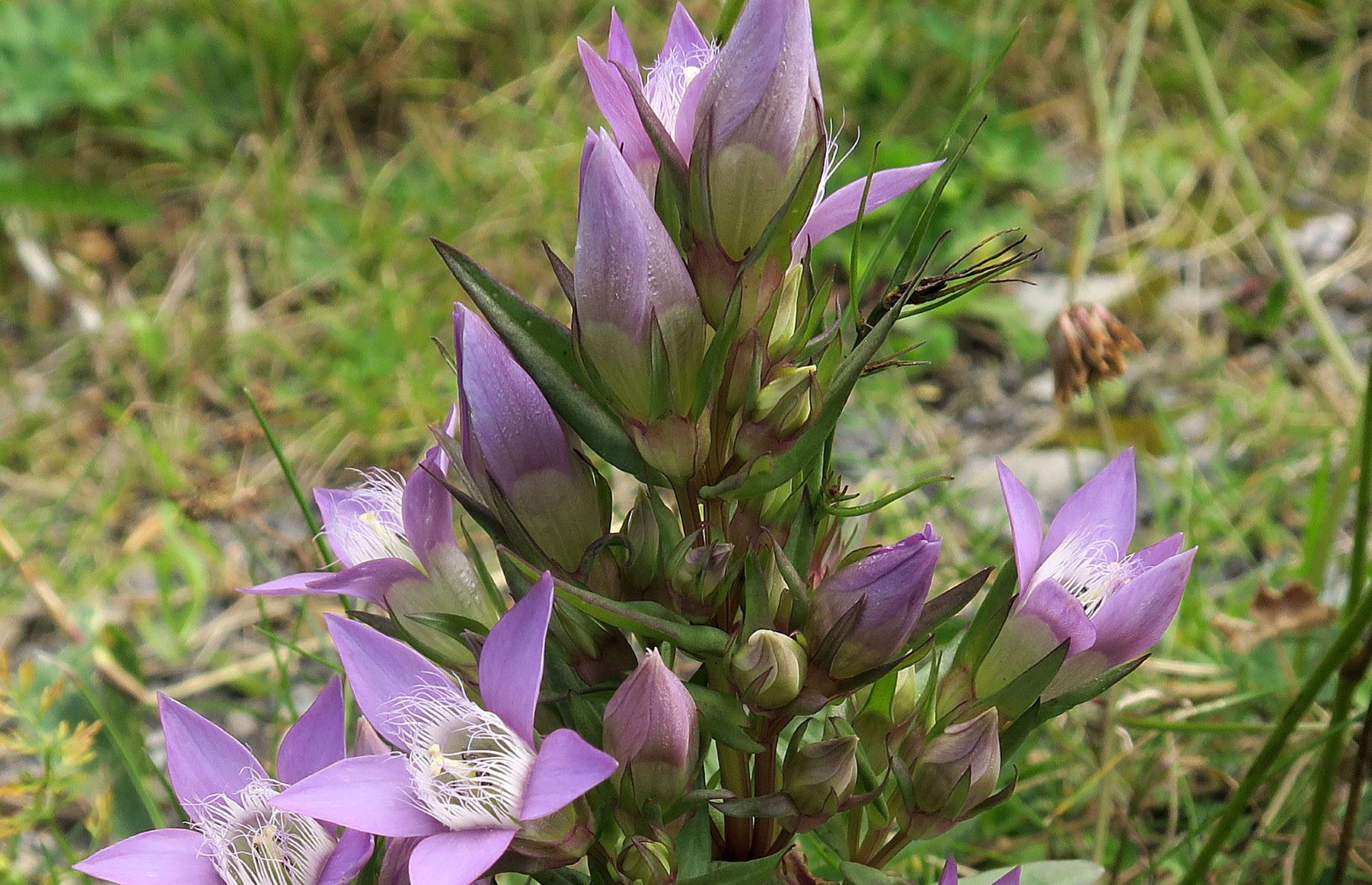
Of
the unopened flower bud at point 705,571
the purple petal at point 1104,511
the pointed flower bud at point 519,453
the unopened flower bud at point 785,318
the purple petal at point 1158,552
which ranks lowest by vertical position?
the purple petal at point 1158,552

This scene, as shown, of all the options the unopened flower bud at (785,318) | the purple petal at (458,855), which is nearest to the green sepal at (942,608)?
the unopened flower bud at (785,318)

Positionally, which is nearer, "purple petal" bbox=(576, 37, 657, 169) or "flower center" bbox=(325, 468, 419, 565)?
"purple petal" bbox=(576, 37, 657, 169)

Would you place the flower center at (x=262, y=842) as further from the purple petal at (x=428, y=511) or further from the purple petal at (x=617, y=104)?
the purple petal at (x=617, y=104)

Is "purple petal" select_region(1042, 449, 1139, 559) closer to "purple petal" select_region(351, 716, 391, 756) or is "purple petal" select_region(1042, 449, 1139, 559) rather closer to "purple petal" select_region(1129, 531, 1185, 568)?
"purple petal" select_region(1129, 531, 1185, 568)

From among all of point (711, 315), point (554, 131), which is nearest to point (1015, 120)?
point (554, 131)

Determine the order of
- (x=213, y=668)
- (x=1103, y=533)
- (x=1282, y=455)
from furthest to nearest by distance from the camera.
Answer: (x=1282, y=455) < (x=213, y=668) < (x=1103, y=533)

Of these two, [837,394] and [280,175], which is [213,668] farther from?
[837,394]

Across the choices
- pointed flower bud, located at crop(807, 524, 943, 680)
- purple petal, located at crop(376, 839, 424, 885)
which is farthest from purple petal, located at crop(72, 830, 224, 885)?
pointed flower bud, located at crop(807, 524, 943, 680)
